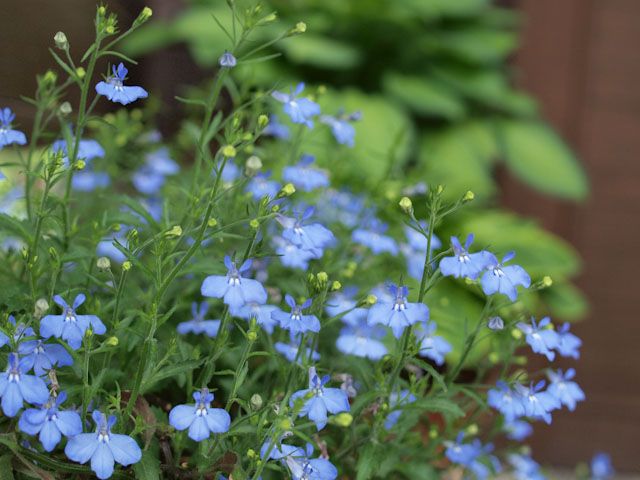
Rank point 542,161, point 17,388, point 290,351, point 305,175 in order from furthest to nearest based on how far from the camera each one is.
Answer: point 542,161, point 305,175, point 290,351, point 17,388

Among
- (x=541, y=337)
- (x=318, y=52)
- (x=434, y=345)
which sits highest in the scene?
(x=541, y=337)

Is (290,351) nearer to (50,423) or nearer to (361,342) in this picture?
(361,342)

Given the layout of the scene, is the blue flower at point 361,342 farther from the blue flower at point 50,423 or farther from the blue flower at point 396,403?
the blue flower at point 50,423

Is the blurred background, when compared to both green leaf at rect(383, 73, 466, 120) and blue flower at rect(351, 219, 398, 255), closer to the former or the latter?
green leaf at rect(383, 73, 466, 120)

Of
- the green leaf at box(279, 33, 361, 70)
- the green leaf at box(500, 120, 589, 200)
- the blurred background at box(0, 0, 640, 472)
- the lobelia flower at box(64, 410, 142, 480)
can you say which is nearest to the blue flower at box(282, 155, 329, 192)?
the lobelia flower at box(64, 410, 142, 480)

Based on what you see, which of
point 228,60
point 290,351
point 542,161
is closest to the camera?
point 228,60

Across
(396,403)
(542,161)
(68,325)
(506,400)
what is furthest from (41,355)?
(542,161)

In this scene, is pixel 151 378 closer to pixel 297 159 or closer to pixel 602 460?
pixel 297 159
